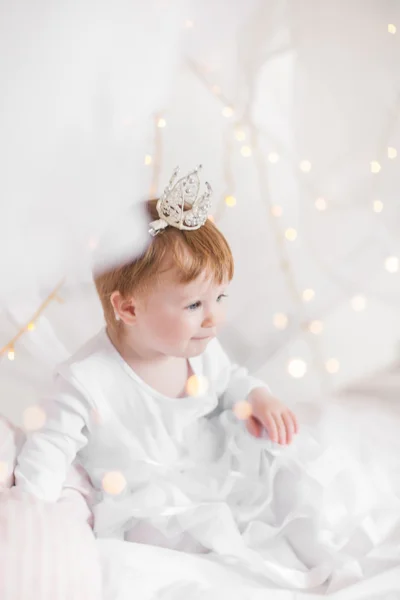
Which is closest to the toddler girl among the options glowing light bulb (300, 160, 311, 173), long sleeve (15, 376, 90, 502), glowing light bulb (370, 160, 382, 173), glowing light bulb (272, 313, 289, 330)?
long sleeve (15, 376, 90, 502)

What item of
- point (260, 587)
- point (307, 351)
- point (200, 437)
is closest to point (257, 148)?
point (307, 351)

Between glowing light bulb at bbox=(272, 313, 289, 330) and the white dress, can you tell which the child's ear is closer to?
the white dress

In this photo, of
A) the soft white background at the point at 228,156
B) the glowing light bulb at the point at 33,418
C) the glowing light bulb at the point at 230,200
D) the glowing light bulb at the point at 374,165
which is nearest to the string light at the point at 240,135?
the soft white background at the point at 228,156

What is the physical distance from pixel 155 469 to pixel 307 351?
479mm

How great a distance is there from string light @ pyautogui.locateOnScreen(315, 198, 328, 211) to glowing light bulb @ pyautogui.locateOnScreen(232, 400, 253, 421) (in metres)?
0.45

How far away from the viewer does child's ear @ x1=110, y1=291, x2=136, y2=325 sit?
3.16 feet

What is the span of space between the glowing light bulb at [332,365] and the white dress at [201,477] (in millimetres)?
278

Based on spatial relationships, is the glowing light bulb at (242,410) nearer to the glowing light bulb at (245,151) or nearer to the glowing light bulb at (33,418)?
the glowing light bulb at (33,418)

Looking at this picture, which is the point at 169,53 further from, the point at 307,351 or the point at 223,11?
the point at 307,351

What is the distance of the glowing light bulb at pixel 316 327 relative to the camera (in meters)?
1.38

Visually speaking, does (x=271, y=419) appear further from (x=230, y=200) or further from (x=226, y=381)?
(x=230, y=200)

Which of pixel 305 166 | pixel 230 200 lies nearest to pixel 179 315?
pixel 230 200

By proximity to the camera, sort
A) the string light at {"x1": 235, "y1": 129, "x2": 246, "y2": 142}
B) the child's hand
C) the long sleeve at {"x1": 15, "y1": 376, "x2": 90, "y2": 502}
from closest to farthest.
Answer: the long sleeve at {"x1": 15, "y1": 376, "x2": 90, "y2": 502} → the child's hand → the string light at {"x1": 235, "y1": 129, "x2": 246, "y2": 142}

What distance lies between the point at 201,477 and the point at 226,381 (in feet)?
0.55
